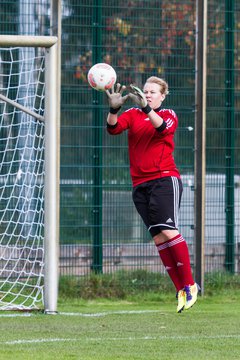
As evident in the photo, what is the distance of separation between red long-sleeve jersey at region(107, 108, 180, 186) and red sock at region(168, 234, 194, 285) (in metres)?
0.57

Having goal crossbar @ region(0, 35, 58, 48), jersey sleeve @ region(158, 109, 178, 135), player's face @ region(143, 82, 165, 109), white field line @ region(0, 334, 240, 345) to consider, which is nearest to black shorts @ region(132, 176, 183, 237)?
jersey sleeve @ region(158, 109, 178, 135)

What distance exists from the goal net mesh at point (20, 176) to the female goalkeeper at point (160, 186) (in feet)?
5.80

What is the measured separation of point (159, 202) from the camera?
884cm

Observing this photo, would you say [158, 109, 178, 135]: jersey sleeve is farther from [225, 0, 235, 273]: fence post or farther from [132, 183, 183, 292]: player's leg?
[225, 0, 235, 273]: fence post

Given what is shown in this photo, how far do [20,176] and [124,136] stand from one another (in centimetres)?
134

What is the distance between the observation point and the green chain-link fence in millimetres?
11266

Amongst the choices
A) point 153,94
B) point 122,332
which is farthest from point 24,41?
point 122,332

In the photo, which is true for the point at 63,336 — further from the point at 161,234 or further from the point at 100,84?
the point at 100,84

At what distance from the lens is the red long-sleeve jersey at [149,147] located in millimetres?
8930

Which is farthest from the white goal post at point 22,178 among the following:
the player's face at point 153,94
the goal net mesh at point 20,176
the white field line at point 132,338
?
the white field line at point 132,338

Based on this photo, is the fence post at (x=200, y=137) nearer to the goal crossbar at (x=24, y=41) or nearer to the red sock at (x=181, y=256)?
the red sock at (x=181, y=256)

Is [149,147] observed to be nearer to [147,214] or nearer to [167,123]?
[167,123]

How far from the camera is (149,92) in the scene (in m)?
9.18

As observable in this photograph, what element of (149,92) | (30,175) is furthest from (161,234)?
A: (30,175)
